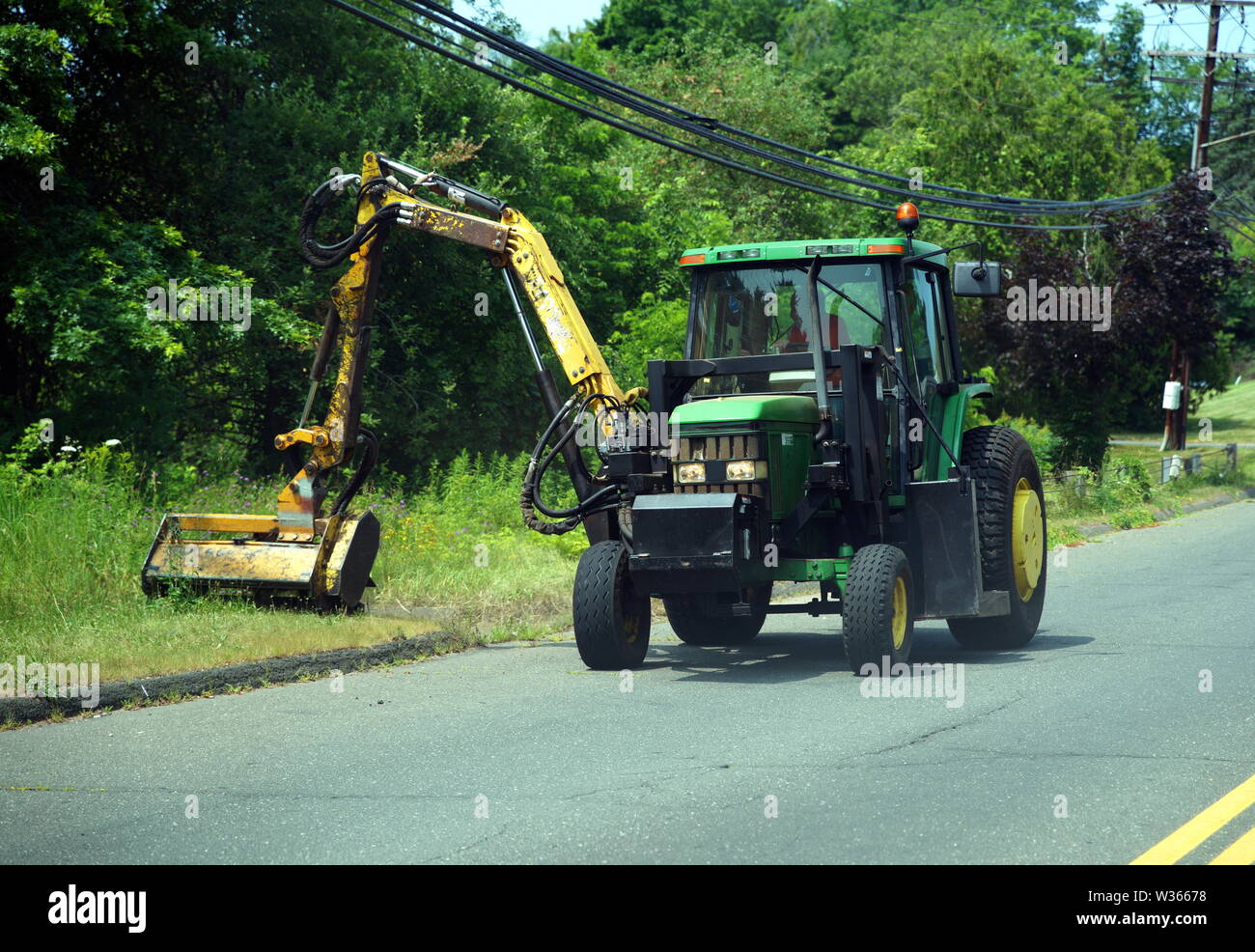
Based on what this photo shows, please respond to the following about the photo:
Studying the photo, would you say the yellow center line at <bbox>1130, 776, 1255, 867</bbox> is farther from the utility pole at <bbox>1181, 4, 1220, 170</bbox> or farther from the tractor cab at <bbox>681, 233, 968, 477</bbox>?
the utility pole at <bbox>1181, 4, 1220, 170</bbox>

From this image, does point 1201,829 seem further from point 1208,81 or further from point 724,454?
point 1208,81

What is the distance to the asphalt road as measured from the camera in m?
6.02

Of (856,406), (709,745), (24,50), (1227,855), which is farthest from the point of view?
(24,50)

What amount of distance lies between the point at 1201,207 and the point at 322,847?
2920 centimetres

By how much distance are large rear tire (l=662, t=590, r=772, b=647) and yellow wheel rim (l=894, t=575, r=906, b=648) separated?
1487 mm

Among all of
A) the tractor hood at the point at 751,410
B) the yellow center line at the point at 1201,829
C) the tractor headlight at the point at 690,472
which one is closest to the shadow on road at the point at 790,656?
the tractor headlight at the point at 690,472

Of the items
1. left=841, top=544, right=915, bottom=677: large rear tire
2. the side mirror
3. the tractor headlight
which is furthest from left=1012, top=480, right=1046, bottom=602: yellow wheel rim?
the tractor headlight

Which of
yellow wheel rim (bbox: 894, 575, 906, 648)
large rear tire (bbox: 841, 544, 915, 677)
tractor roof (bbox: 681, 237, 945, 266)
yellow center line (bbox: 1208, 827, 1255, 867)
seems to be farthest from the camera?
tractor roof (bbox: 681, 237, 945, 266)

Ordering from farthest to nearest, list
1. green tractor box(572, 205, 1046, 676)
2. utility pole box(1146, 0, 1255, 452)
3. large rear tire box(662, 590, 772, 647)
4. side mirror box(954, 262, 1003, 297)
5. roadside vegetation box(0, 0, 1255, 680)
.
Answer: utility pole box(1146, 0, 1255, 452) → roadside vegetation box(0, 0, 1255, 680) → large rear tire box(662, 590, 772, 647) → side mirror box(954, 262, 1003, 297) → green tractor box(572, 205, 1046, 676)

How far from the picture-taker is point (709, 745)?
315 inches

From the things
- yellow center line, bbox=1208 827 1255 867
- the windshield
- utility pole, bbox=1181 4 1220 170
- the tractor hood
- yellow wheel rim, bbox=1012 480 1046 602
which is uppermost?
utility pole, bbox=1181 4 1220 170

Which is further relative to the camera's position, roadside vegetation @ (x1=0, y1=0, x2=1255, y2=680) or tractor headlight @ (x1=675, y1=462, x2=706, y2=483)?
roadside vegetation @ (x1=0, y1=0, x2=1255, y2=680)

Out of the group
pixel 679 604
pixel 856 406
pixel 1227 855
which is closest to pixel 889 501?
pixel 856 406

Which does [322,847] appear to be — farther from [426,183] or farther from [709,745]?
[426,183]
